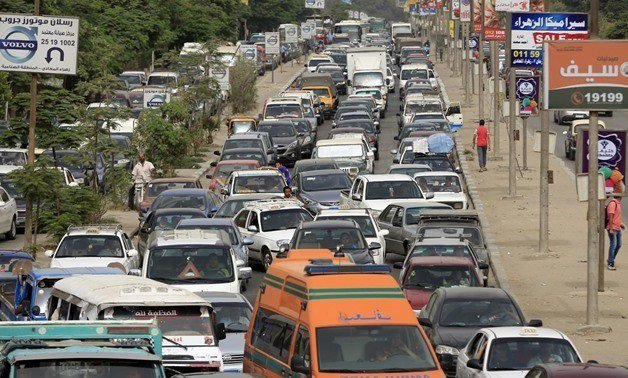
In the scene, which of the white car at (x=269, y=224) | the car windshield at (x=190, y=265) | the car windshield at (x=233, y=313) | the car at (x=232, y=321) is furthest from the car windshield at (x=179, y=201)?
the car windshield at (x=233, y=313)

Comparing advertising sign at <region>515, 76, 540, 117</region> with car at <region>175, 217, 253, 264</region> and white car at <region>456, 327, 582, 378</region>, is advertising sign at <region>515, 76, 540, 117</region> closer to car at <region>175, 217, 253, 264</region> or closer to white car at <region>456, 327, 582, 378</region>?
car at <region>175, 217, 253, 264</region>

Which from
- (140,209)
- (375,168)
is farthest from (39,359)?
(375,168)

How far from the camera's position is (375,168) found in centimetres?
5428

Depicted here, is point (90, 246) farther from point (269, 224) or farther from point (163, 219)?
point (269, 224)

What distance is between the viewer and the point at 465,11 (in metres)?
72.6

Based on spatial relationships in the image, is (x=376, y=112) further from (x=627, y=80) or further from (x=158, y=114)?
(x=627, y=80)

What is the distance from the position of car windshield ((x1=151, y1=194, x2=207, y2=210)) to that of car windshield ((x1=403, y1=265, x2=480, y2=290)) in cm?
1119

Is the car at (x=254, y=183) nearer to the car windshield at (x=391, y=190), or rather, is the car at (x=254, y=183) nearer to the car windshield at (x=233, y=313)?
the car windshield at (x=391, y=190)

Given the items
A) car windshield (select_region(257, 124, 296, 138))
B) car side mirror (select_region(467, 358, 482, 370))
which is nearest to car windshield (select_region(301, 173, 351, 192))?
car windshield (select_region(257, 124, 296, 138))

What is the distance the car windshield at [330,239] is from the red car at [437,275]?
11.2ft

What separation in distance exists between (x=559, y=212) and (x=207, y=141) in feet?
76.3

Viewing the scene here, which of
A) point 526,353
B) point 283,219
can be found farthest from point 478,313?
point 283,219

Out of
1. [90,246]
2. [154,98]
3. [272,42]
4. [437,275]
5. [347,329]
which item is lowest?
[90,246]

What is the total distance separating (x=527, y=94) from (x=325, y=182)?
8350 millimetres
